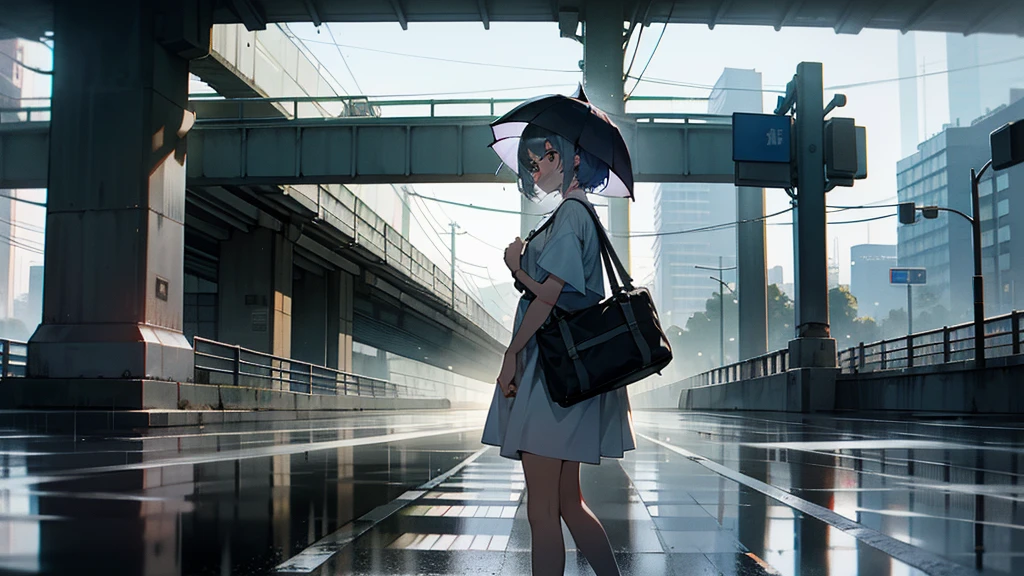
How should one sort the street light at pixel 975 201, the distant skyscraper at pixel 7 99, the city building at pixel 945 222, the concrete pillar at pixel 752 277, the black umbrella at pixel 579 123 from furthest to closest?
the city building at pixel 945 222, the concrete pillar at pixel 752 277, the distant skyscraper at pixel 7 99, the street light at pixel 975 201, the black umbrella at pixel 579 123

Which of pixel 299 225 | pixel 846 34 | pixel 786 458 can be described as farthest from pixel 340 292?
pixel 786 458

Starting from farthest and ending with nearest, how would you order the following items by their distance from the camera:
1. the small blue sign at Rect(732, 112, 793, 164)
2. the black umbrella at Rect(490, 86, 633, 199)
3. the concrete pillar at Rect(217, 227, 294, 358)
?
1. the concrete pillar at Rect(217, 227, 294, 358)
2. the small blue sign at Rect(732, 112, 793, 164)
3. the black umbrella at Rect(490, 86, 633, 199)

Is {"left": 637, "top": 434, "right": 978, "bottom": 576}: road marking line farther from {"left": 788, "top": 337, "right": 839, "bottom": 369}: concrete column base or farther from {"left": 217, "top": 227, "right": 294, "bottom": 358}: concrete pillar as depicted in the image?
{"left": 217, "top": 227, "right": 294, "bottom": 358}: concrete pillar

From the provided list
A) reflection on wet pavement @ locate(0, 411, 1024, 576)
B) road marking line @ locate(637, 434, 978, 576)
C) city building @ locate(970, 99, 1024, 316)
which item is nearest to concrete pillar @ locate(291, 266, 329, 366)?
reflection on wet pavement @ locate(0, 411, 1024, 576)

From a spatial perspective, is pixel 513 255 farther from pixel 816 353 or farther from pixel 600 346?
pixel 816 353

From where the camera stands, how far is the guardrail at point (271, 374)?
899 inches

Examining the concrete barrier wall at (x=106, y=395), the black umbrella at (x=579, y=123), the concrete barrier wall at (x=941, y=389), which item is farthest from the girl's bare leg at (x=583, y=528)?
the concrete barrier wall at (x=941, y=389)

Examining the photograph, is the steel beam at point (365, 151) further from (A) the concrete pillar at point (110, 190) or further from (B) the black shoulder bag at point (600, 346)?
(B) the black shoulder bag at point (600, 346)

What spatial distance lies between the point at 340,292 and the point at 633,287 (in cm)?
4669

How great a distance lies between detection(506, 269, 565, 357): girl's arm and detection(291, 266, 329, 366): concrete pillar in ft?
149

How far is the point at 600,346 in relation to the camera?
10.7 feet

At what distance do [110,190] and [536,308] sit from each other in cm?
1718

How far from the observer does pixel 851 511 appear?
19.8 feet

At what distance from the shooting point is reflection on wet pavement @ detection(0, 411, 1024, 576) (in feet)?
14.0
